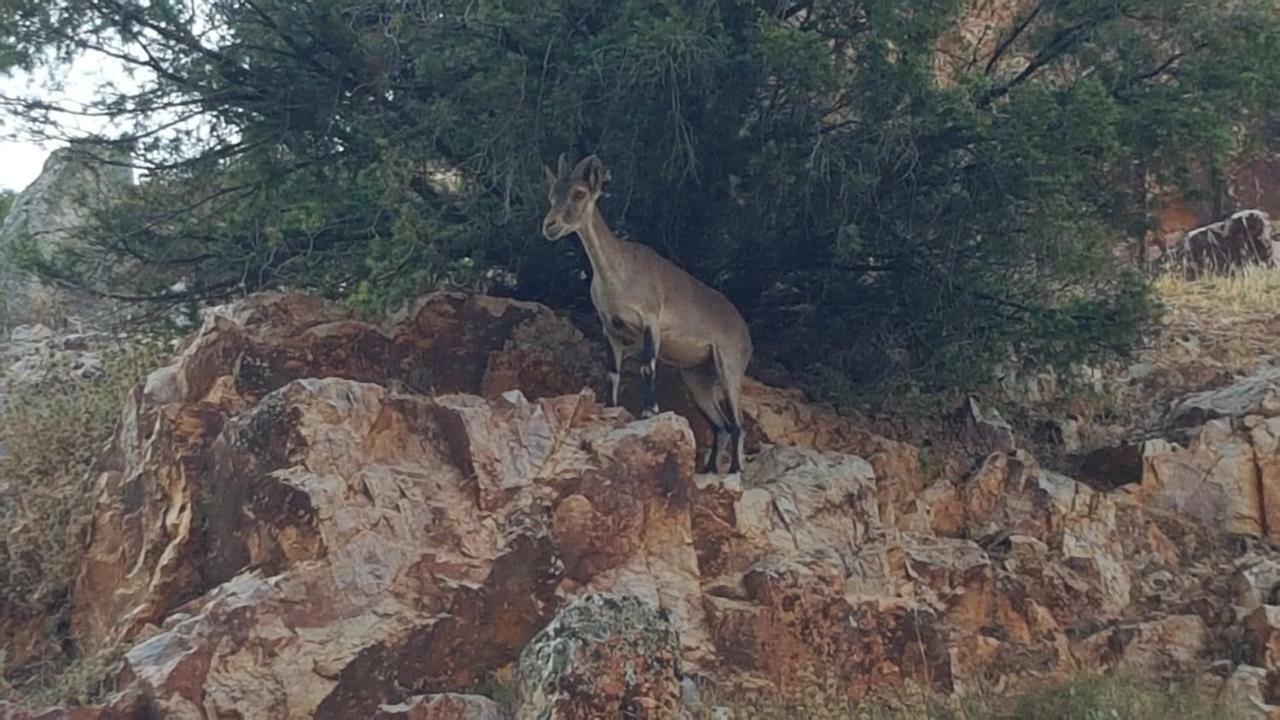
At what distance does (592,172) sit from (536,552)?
306 centimetres

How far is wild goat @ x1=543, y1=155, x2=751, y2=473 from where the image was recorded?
11047mm

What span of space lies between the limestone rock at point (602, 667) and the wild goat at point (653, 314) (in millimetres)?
3244

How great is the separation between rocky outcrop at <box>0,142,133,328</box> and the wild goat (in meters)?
4.05

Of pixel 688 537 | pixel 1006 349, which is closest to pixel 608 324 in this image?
pixel 688 537

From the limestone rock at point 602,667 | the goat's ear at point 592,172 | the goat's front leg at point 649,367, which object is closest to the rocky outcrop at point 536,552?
the limestone rock at point 602,667

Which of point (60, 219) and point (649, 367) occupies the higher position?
point (60, 219)

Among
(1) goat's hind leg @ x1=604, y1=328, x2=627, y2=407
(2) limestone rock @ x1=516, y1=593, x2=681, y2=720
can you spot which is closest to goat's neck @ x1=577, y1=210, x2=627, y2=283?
(1) goat's hind leg @ x1=604, y1=328, x2=627, y2=407

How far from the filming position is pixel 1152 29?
1204 centimetres

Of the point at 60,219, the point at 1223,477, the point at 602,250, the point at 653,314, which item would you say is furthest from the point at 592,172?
the point at 60,219

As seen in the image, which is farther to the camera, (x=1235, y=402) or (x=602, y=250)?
(x=1235, y=402)

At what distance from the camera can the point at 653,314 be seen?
11.3 metres

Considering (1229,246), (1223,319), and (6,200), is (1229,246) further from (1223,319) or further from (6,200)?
(6,200)

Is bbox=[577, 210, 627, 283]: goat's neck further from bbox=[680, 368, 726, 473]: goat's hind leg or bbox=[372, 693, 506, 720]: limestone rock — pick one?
bbox=[372, 693, 506, 720]: limestone rock

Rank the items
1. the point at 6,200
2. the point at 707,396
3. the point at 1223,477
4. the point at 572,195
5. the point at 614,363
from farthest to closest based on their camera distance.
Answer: the point at 6,200, the point at 1223,477, the point at 707,396, the point at 614,363, the point at 572,195
